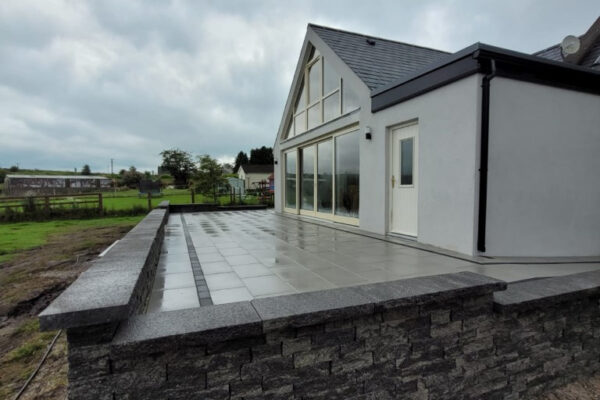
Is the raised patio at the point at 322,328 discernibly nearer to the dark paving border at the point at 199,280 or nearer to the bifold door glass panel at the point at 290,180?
the dark paving border at the point at 199,280

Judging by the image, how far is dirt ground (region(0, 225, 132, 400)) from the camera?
8.46ft

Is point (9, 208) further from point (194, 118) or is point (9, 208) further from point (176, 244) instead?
point (194, 118)

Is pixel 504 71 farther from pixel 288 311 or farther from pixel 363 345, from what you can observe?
pixel 288 311

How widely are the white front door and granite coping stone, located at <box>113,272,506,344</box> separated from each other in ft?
9.20

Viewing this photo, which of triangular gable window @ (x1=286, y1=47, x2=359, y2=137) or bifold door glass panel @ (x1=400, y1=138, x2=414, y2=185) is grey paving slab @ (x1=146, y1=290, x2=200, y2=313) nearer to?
bifold door glass panel @ (x1=400, y1=138, x2=414, y2=185)

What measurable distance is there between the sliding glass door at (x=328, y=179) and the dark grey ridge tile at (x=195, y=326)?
205 inches

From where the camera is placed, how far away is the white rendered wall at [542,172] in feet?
12.9

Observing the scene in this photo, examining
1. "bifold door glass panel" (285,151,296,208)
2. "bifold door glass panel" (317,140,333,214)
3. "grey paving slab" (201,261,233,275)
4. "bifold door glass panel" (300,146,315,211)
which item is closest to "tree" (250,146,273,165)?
"bifold door glass panel" (285,151,296,208)

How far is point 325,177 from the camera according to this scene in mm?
8188

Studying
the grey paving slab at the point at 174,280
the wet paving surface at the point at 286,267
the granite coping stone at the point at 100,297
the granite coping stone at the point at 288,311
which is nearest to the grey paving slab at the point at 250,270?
the wet paving surface at the point at 286,267

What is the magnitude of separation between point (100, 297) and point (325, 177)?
6.92m

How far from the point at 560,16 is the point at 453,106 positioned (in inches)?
Answer: 318

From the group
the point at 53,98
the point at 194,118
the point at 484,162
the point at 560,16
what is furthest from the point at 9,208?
the point at 560,16

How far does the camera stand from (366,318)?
202 centimetres
